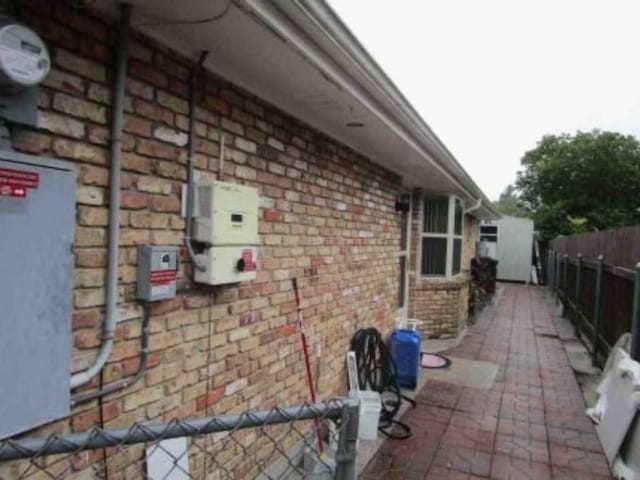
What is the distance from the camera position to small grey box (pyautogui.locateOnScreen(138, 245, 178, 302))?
224cm

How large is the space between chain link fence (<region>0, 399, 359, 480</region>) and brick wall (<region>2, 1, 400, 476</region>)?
16cm

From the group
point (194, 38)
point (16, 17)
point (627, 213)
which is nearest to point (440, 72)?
point (194, 38)

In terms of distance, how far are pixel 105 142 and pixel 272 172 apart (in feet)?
4.81

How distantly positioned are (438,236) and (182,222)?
7.24 metres

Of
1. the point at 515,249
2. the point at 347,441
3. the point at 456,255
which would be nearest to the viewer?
the point at 347,441

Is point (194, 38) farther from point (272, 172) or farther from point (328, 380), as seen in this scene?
point (328, 380)

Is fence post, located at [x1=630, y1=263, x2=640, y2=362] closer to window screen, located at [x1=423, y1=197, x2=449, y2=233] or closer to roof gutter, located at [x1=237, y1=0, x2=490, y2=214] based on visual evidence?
roof gutter, located at [x1=237, y1=0, x2=490, y2=214]

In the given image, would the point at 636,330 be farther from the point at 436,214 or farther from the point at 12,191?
the point at 12,191

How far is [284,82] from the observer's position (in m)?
2.96

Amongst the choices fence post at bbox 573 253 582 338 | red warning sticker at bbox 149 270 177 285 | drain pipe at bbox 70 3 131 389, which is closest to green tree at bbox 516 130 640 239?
fence post at bbox 573 253 582 338

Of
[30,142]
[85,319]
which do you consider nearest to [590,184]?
[85,319]

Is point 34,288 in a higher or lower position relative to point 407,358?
higher

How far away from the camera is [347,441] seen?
1550 mm

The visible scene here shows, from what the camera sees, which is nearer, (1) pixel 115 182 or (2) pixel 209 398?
(1) pixel 115 182
